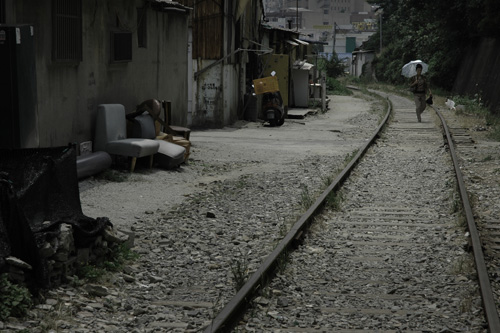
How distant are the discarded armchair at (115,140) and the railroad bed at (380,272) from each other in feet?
11.7

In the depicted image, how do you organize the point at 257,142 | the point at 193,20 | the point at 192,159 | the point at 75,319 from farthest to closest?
the point at 193,20, the point at 257,142, the point at 192,159, the point at 75,319

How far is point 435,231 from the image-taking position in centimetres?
1000

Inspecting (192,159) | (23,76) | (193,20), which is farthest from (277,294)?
(193,20)

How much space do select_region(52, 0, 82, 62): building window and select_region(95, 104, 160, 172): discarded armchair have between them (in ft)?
3.95

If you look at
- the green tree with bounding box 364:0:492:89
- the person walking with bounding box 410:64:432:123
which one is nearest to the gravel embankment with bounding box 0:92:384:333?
the person walking with bounding box 410:64:432:123

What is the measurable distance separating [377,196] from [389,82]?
211 feet

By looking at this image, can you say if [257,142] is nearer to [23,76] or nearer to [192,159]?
[192,159]

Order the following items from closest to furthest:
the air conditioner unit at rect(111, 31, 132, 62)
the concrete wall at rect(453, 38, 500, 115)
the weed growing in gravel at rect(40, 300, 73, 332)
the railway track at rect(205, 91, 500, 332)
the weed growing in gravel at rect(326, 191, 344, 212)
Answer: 1. the weed growing in gravel at rect(40, 300, 73, 332)
2. the railway track at rect(205, 91, 500, 332)
3. the weed growing in gravel at rect(326, 191, 344, 212)
4. the air conditioner unit at rect(111, 31, 132, 62)
5. the concrete wall at rect(453, 38, 500, 115)

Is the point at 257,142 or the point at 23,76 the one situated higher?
the point at 23,76

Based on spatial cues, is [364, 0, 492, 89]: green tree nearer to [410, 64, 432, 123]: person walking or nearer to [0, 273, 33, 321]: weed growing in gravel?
[410, 64, 432, 123]: person walking

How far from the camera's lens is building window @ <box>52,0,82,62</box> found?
12562 millimetres

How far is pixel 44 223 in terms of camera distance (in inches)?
301

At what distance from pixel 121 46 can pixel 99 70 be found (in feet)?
2.88

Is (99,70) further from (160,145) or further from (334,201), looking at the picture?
(334,201)
